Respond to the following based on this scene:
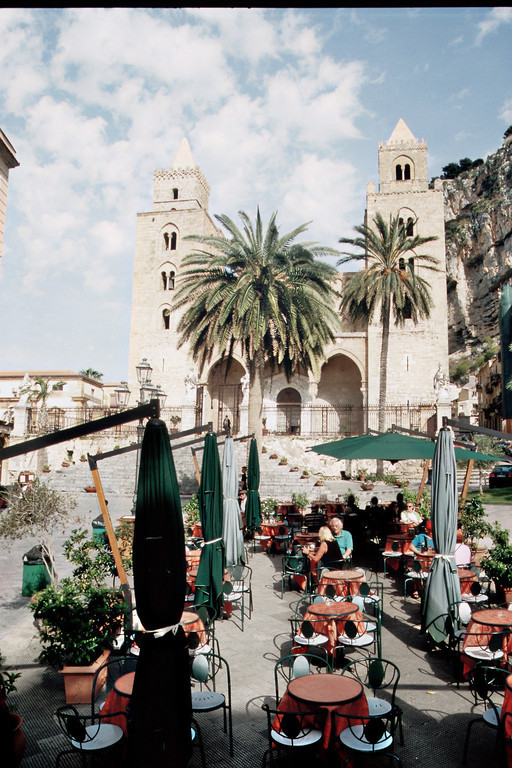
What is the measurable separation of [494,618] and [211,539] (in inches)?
128

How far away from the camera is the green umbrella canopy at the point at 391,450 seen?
9242mm

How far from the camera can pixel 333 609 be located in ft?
18.2

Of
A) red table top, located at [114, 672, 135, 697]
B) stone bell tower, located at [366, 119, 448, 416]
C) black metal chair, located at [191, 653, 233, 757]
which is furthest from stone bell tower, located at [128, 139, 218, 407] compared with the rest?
red table top, located at [114, 672, 135, 697]

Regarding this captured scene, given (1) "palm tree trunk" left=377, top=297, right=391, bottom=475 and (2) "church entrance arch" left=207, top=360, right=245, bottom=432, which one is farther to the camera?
(2) "church entrance arch" left=207, top=360, right=245, bottom=432

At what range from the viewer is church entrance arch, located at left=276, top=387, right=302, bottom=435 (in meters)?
33.3

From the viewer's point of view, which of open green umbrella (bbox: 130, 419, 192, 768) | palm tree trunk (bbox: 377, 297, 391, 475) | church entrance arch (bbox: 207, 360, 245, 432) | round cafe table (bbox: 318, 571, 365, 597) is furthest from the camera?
church entrance arch (bbox: 207, 360, 245, 432)

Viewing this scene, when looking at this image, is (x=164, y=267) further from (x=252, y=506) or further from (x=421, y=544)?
(x=421, y=544)

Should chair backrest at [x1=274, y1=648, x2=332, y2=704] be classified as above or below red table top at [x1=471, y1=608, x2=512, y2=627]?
below

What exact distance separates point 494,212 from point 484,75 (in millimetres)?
53456

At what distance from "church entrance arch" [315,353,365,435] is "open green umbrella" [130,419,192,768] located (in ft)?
98.6

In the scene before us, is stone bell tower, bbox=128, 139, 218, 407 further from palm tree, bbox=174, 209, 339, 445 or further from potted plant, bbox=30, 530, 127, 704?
potted plant, bbox=30, 530, 127, 704

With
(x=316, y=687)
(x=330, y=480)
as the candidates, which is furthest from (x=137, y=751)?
(x=330, y=480)

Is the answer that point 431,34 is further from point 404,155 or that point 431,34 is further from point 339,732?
point 404,155

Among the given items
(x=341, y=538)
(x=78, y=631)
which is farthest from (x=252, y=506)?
(x=78, y=631)
